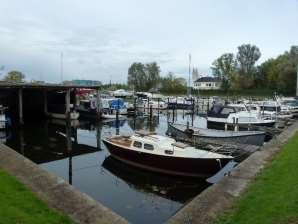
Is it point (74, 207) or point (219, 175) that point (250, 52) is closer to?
point (219, 175)

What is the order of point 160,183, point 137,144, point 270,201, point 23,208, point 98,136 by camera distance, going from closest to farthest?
point 23,208 < point 270,201 < point 160,183 < point 137,144 < point 98,136

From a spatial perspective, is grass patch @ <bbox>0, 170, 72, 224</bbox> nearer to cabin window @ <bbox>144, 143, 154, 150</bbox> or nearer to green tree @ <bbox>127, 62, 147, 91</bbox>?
cabin window @ <bbox>144, 143, 154, 150</bbox>

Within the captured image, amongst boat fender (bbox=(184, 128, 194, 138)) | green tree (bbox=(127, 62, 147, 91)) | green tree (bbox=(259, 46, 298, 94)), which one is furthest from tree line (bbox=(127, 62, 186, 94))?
boat fender (bbox=(184, 128, 194, 138))

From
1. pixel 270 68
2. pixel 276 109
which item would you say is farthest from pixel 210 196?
pixel 270 68

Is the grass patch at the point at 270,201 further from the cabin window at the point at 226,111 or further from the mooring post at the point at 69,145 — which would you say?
the cabin window at the point at 226,111

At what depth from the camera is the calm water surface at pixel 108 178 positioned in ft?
54.4

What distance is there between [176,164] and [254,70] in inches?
4069

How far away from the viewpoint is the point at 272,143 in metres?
25.6

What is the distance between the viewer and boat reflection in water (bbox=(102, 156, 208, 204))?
61.0ft

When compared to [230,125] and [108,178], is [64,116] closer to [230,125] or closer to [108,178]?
[230,125]

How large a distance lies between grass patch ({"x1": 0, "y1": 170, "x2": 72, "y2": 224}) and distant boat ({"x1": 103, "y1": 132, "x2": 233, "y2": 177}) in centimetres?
A: 939

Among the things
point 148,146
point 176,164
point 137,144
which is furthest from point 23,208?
point 137,144

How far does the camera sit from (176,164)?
67.6 feet

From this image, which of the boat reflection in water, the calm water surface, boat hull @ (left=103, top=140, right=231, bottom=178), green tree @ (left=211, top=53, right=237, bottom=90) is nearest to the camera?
the calm water surface
